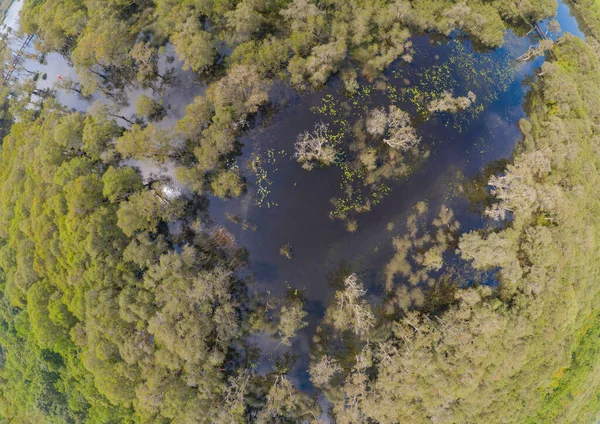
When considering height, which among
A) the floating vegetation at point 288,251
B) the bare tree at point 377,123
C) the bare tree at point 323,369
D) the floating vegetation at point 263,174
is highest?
the bare tree at point 377,123

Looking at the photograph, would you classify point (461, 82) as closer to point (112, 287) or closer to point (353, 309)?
point (353, 309)

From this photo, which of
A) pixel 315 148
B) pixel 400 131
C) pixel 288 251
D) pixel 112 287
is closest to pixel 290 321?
pixel 288 251

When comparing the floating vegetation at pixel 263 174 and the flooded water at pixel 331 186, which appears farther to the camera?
the floating vegetation at pixel 263 174

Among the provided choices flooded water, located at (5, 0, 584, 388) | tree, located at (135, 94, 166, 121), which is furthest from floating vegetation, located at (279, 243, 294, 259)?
tree, located at (135, 94, 166, 121)

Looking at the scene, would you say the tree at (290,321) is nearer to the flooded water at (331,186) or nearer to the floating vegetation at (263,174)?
the flooded water at (331,186)

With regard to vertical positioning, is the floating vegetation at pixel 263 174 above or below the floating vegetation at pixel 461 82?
below

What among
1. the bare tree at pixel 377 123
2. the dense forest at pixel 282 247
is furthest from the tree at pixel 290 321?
the bare tree at pixel 377 123

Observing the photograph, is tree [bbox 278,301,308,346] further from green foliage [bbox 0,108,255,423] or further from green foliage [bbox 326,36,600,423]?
green foliage [bbox 326,36,600,423]
